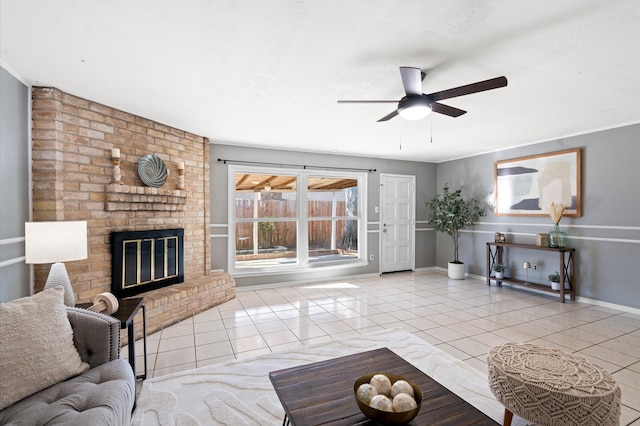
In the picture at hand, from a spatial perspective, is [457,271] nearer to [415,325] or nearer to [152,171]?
[415,325]

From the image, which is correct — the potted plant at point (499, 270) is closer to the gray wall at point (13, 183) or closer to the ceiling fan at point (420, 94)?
the ceiling fan at point (420, 94)

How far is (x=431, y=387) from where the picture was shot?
59.7 inches

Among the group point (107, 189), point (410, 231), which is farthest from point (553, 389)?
point (410, 231)

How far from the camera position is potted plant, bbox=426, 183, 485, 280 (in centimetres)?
581

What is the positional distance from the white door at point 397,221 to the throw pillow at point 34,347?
17.4 feet

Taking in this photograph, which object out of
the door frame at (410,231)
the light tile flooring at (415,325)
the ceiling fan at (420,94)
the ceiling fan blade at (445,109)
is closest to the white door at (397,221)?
the door frame at (410,231)

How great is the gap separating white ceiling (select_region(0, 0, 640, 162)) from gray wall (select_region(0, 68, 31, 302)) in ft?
0.67

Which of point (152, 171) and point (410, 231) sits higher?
point (152, 171)

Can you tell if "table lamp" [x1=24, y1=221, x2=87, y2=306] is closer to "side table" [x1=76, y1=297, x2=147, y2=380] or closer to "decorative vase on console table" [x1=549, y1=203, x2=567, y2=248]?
"side table" [x1=76, y1=297, x2=147, y2=380]

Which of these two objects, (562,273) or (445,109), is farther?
(562,273)

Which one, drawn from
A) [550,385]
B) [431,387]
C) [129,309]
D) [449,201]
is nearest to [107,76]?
[129,309]

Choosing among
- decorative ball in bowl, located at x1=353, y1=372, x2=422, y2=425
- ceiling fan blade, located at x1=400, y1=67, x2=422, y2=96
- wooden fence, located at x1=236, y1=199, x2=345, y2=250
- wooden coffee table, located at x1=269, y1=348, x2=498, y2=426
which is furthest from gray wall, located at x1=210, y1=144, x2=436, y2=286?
decorative ball in bowl, located at x1=353, y1=372, x2=422, y2=425

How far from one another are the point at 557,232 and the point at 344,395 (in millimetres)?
4490

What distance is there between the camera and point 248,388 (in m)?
2.23
